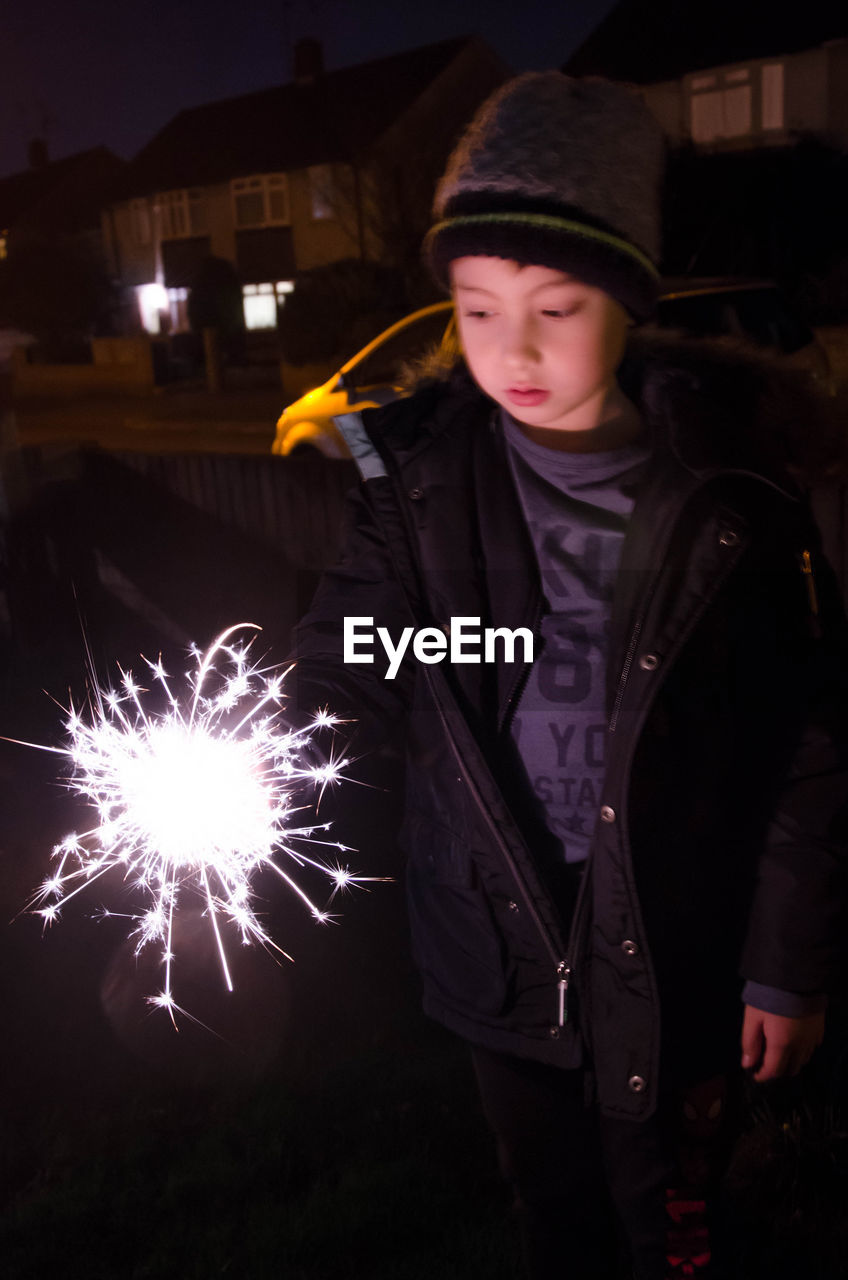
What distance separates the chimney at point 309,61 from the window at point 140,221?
8.46 meters

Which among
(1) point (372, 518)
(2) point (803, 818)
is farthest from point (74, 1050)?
(2) point (803, 818)

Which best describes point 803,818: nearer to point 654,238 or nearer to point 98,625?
point 654,238

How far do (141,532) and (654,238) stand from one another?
219 inches

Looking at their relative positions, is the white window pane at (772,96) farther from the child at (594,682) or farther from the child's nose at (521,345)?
the child's nose at (521,345)

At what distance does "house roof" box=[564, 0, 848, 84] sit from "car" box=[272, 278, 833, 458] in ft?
66.5

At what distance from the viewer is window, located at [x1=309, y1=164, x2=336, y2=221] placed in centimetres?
3353

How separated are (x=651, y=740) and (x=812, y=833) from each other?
16.0 inches

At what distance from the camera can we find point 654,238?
192 centimetres

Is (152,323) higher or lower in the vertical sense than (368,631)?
higher

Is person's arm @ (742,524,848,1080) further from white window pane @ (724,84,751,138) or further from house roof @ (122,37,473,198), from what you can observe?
house roof @ (122,37,473,198)

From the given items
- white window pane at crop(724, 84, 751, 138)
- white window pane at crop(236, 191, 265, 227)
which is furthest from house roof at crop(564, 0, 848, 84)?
white window pane at crop(236, 191, 265, 227)

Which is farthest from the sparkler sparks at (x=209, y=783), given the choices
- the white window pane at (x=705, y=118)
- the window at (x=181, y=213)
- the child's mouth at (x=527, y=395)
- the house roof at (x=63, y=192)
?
the house roof at (x=63, y=192)

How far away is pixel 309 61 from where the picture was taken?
130 ft

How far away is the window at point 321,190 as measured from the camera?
33531mm
